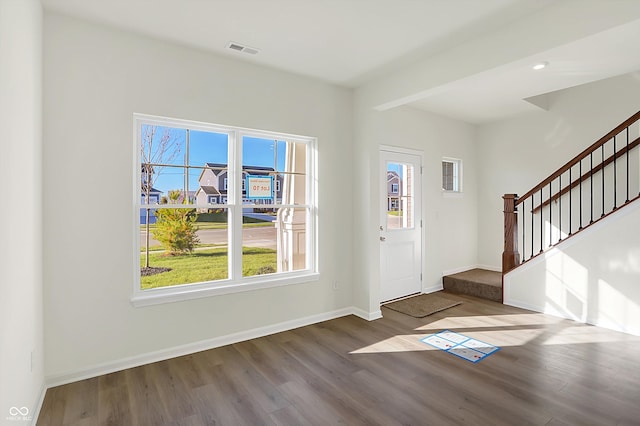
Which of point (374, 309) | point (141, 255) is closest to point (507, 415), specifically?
point (374, 309)

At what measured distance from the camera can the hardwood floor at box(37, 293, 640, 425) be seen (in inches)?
86.0

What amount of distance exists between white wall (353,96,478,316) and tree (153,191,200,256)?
2009 mm

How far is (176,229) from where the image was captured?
10.4ft

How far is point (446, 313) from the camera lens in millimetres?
4223

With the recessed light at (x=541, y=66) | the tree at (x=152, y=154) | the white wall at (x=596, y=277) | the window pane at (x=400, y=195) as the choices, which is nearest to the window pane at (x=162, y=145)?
the tree at (x=152, y=154)

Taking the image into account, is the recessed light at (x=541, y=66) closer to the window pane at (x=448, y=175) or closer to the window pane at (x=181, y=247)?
the window pane at (x=448, y=175)

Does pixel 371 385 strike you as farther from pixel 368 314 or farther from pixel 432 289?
pixel 432 289

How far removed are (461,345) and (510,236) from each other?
220 centimetres

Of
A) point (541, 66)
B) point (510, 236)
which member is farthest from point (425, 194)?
point (541, 66)

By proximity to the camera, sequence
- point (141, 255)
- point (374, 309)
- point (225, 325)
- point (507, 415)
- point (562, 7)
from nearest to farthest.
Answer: point (507, 415) → point (562, 7) → point (141, 255) → point (225, 325) → point (374, 309)

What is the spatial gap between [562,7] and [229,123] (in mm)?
2910

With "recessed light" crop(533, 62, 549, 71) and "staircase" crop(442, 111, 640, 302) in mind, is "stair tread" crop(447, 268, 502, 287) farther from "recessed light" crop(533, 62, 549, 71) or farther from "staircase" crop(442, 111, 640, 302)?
"recessed light" crop(533, 62, 549, 71)

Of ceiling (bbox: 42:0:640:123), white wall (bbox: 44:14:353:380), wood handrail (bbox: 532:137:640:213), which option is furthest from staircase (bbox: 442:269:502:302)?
white wall (bbox: 44:14:353:380)

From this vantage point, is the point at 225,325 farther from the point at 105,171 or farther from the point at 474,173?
the point at 474,173
